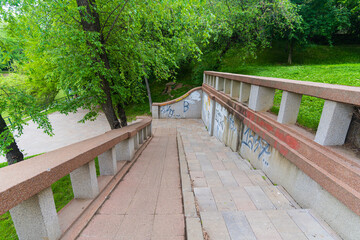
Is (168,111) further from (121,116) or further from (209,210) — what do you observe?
(209,210)

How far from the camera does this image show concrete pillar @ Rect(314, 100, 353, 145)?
201 centimetres

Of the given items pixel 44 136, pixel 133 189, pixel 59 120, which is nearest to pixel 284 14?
pixel 133 189

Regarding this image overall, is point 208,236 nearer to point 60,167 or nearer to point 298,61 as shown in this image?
point 60,167

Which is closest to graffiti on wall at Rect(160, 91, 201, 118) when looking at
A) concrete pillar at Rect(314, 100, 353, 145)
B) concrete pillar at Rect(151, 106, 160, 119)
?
concrete pillar at Rect(151, 106, 160, 119)

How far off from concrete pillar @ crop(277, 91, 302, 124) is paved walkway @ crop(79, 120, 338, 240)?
3.86 feet

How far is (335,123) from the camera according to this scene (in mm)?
2066

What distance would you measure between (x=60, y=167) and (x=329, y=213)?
9.72ft

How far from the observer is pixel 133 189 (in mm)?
2912

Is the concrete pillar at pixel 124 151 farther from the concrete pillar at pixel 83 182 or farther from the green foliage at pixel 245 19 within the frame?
the green foliage at pixel 245 19

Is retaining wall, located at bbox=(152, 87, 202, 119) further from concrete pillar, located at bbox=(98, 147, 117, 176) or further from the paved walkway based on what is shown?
concrete pillar, located at bbox=(98, 147, 117, 176)

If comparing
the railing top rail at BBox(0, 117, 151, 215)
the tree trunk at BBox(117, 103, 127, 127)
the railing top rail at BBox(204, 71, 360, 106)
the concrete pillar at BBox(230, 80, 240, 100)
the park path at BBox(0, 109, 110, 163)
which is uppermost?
the railing top rail at BBox(204, 71, 360, 106)

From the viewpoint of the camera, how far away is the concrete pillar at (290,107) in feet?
9.52

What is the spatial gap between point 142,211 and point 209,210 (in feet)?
2.94

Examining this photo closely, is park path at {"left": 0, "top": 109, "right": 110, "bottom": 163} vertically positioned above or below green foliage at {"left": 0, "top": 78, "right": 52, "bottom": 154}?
below
